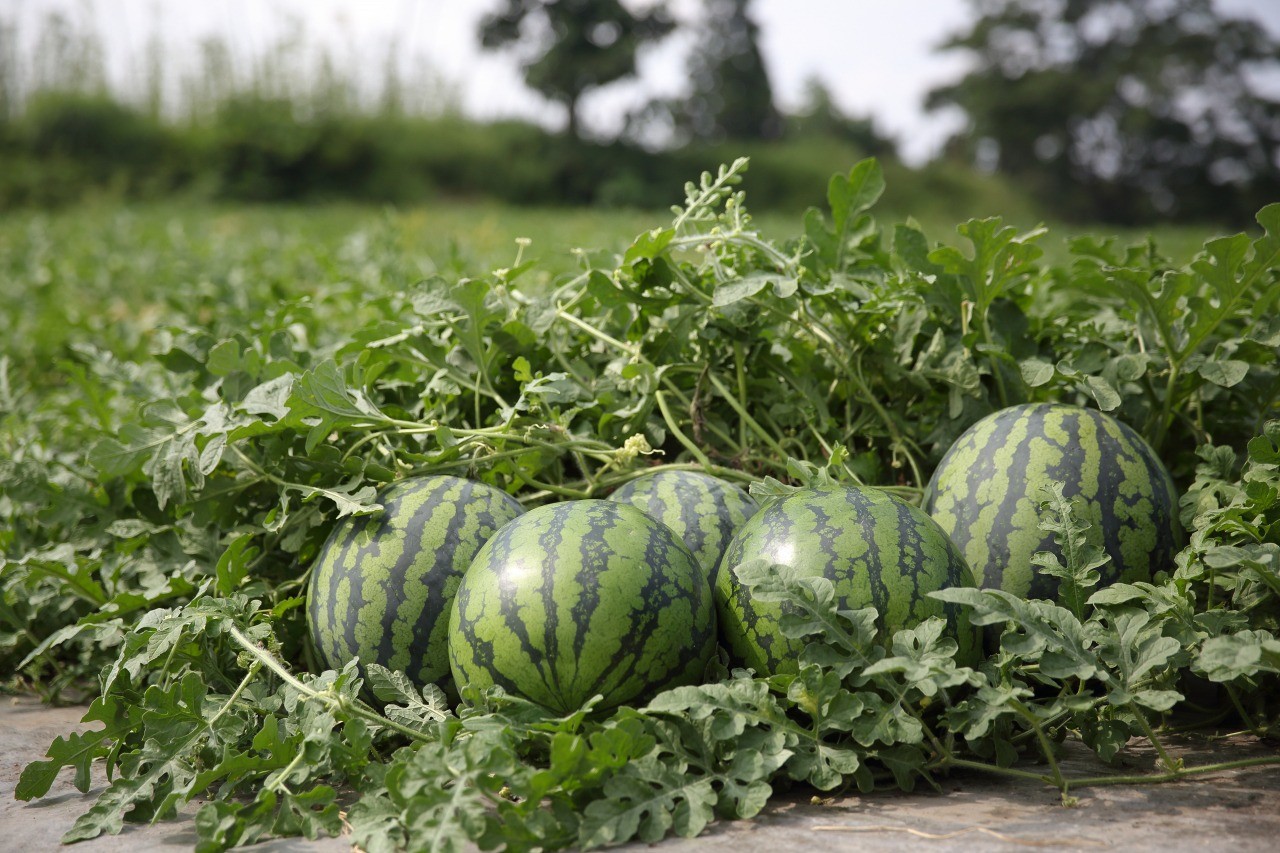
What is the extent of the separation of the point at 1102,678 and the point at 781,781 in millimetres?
622

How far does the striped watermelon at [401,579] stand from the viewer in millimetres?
2111

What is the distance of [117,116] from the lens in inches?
931

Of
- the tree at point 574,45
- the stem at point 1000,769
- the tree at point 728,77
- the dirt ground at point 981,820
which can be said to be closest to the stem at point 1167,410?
the dirt ground at point 981,820

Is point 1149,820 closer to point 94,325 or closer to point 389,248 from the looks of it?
point 389,248

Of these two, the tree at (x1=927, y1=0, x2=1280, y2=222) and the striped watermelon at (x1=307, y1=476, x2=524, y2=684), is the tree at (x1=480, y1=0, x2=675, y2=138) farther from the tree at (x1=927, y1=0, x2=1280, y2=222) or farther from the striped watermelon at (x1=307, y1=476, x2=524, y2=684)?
the striped watermelon at (x1=307, y1=476, x2=524, y2=684)

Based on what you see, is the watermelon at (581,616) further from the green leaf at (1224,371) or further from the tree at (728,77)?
the tree at (728,77)

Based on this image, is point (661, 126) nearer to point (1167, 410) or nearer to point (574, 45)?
point (574, 45)

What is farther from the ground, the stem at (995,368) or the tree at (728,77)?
the tree at (728,77)

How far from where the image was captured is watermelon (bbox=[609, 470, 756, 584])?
2.21m

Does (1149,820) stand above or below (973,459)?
below

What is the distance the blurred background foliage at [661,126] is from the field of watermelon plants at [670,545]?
21.1 meters

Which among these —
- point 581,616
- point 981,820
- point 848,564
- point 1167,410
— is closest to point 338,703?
point 581,616

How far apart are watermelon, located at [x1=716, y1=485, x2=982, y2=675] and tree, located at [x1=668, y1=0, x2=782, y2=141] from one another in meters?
45.4

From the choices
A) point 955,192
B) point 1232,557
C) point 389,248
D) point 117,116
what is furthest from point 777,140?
point 1232,557
